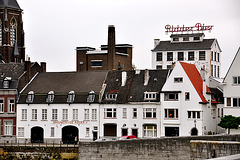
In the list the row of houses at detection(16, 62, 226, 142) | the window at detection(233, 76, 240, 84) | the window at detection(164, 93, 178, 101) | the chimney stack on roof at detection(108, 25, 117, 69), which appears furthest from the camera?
the chimney stack on roof at detection(108, 25, 117, 69)

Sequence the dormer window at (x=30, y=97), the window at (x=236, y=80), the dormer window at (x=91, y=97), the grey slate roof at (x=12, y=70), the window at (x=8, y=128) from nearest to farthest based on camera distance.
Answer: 1. the window at (x=236, y=80)
2. the dormer window at (x=91, y=97)
3. the dormer window at (x=30, y=97)
4. the window at (x=8, y=128)
5. the grey slate roof at (x=12, y=70)

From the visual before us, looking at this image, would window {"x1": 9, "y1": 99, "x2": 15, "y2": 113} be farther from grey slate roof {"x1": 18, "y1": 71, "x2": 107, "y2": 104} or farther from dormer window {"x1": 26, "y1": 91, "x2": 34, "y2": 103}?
dormer window {"x1": 26, "y1": 91, "x2": 34, "y2": 103}

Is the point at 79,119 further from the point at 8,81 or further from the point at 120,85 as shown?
the point at 8,81

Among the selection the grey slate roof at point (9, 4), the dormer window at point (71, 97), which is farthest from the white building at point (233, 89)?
the grey slate roof at point (9, 4)

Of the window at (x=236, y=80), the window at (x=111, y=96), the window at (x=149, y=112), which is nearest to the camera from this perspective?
the window at (x=236, y=80)

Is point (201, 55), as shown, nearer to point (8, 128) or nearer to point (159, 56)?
point (159, 56)

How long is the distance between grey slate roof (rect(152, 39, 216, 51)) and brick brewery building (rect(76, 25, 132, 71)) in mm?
6646

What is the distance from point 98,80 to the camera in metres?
75.4

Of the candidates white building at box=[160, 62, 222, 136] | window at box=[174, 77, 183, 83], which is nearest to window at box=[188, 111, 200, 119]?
white building at box=[160, 62, 222, 136]

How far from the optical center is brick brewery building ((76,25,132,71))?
9762cm

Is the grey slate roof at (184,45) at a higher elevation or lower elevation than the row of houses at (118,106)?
higher

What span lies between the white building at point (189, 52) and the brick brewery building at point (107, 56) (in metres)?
6.13

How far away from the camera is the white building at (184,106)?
6612cm

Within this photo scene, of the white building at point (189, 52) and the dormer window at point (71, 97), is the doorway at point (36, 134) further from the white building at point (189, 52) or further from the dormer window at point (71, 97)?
the white building at point (189, 52)
